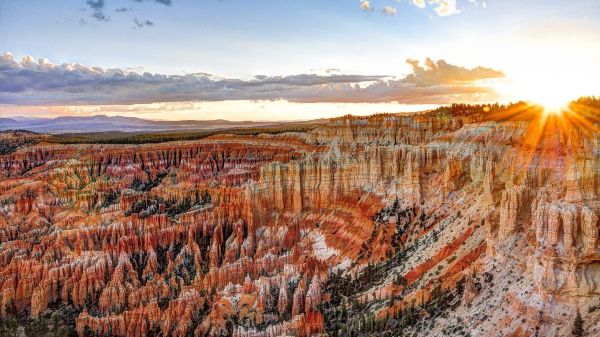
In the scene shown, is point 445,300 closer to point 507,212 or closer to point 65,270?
point 507,212

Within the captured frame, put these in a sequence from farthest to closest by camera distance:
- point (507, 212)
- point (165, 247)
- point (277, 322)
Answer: point (165, 247) < point (277, 322) < point (507, 212)

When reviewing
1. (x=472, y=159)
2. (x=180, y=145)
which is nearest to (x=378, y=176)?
(x=472, y=159)

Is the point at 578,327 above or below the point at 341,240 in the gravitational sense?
above

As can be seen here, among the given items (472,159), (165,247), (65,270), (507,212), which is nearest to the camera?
(507,212)

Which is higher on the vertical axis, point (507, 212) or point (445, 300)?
point (507, 212)

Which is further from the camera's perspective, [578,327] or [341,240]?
[341,240]

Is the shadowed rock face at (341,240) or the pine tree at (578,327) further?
the shadowed rock face at (341,240)

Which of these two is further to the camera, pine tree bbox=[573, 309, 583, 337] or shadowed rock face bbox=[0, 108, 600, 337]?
shadowed rock face bbox=[0, 108, 600, 337]

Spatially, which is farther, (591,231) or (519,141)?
(519,141)
